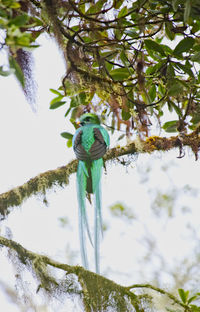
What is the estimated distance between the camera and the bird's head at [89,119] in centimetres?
266

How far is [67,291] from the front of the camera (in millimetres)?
2104

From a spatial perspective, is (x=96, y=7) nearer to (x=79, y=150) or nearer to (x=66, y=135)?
(x=79, y=150)

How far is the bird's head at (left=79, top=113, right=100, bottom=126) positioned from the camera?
2.66 meters

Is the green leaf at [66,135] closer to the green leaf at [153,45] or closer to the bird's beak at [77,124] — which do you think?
the bird's beak at [77,124]

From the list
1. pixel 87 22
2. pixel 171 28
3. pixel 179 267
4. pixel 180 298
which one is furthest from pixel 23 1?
pixel 179 267

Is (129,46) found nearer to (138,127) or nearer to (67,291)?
(138,127)

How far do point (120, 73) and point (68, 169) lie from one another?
2.75 ft

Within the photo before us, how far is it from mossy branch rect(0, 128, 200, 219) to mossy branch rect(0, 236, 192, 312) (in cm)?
44

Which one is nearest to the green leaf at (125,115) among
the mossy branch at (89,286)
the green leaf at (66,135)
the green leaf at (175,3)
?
the green leaf at (66,135)

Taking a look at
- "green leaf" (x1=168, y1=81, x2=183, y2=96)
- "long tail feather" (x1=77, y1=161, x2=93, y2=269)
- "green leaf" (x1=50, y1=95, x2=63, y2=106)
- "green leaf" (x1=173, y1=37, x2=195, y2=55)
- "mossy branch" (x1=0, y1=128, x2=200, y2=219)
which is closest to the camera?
"green leaf" (x1=173, y1=37, x2=195, y2=55)

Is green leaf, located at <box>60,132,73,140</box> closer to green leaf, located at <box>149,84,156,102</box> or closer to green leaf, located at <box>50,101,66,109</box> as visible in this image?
green leaf, located at <box>50,101,66,109</box>

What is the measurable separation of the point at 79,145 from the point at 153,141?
506 mm

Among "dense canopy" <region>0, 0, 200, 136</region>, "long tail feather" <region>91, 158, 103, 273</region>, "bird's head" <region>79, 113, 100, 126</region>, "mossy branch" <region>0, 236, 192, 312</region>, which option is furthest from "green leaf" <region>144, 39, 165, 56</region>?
"mossy branch" <region>0, 236, 192, 312</region>

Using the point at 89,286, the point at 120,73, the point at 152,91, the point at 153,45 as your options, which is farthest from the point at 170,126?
the point at 89,286
